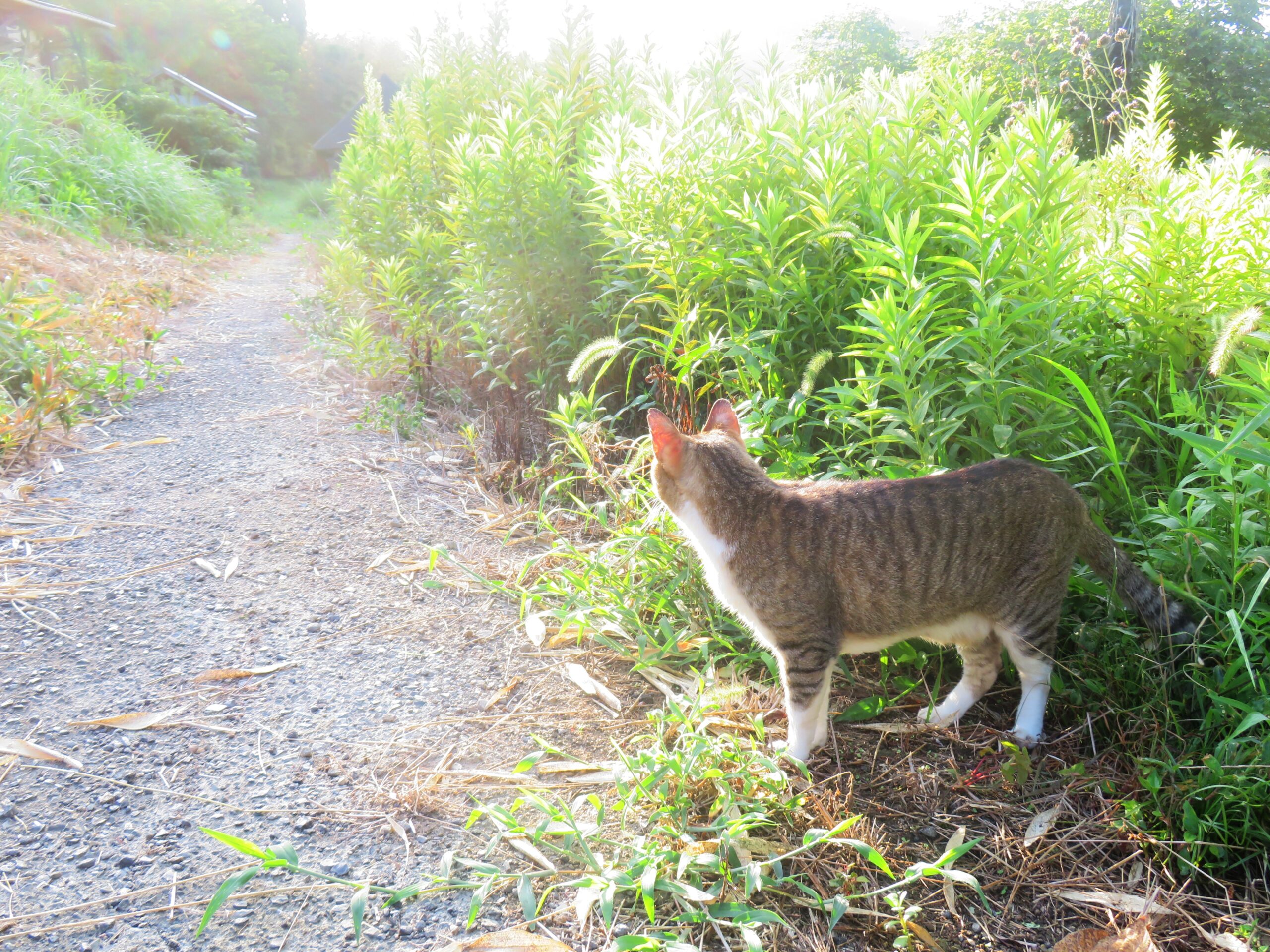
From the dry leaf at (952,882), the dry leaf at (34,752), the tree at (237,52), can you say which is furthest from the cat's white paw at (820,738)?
the tree at (237,52)

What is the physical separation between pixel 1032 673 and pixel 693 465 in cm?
131

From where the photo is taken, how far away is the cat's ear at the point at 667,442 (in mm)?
2650

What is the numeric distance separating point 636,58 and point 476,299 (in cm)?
228

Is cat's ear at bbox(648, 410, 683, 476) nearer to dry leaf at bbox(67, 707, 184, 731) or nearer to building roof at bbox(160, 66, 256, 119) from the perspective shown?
dry leaf at bbox(67, 707, 184, 731)

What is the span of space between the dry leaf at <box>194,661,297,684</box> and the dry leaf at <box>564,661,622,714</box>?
3.68ft

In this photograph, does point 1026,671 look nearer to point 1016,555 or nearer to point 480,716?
point 1016,555

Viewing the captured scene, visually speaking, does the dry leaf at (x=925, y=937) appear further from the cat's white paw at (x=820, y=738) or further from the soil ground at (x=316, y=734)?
the cat's white paw at (x=820, y=738)

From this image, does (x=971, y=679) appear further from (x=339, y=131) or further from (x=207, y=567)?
(x=339, y=131)

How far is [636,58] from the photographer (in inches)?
227

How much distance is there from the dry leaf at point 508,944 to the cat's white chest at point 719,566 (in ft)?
3.78

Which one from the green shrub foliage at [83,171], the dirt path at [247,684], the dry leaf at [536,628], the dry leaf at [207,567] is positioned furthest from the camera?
the green shrub foliage at [83,171]

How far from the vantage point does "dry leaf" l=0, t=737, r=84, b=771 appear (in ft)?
8.00

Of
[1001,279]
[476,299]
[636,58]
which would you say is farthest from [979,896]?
[636,58]

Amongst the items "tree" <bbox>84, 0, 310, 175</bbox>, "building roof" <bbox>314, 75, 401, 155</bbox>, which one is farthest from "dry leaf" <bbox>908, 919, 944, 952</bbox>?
"building roof" <bbox>314, 75, 401, 155</bbox>
